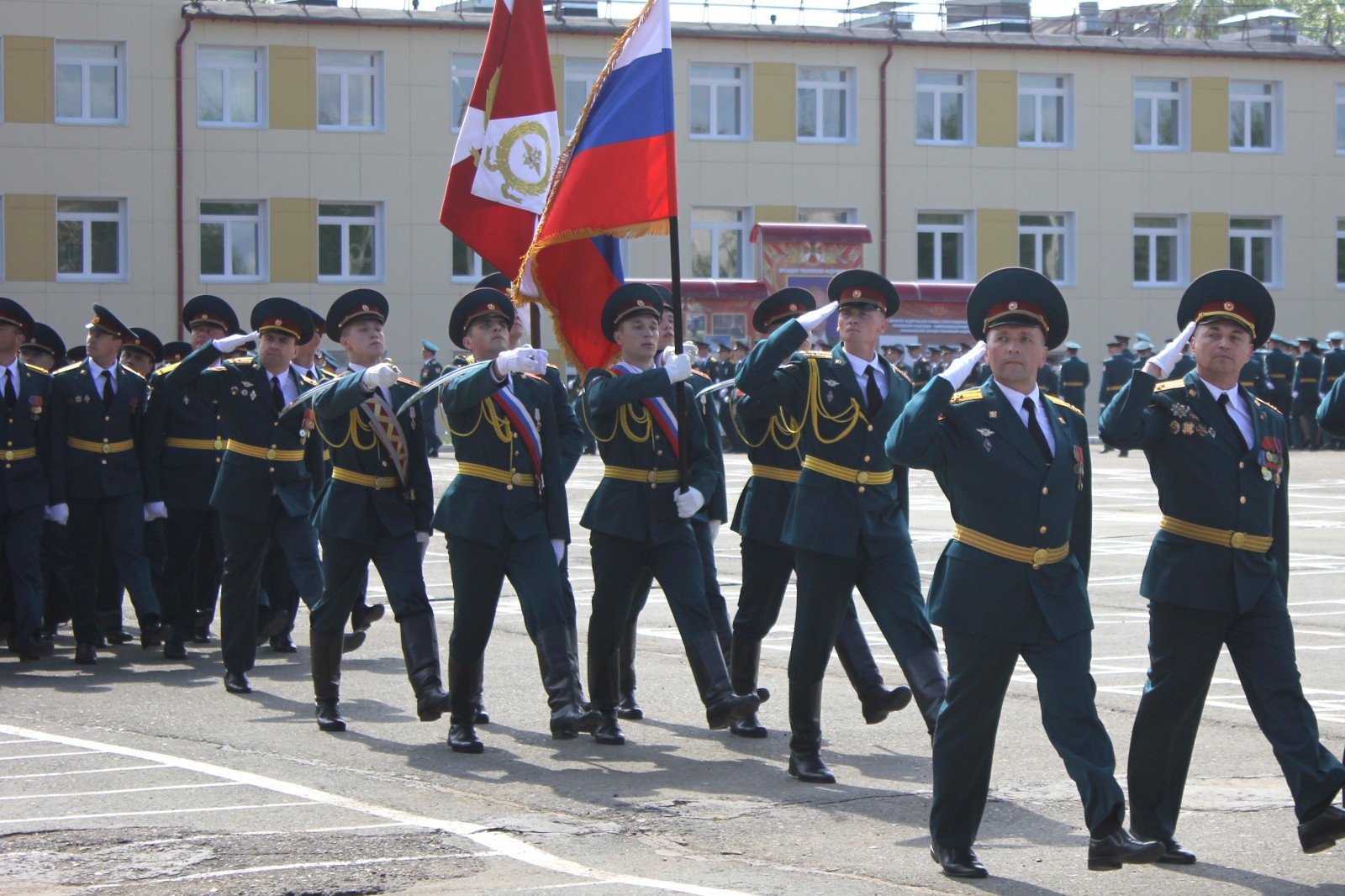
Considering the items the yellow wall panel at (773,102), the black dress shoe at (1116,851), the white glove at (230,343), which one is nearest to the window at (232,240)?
the yellow wall panel at (773,102)

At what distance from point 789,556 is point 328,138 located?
31.4m

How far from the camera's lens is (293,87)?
3794cm

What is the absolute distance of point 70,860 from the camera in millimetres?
6254

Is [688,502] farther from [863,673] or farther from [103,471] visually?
[103,471]

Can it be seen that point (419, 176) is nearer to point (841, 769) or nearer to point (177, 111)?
point (177, 111)

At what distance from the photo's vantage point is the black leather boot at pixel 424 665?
27.9 feet

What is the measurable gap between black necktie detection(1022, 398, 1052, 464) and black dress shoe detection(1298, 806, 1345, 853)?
1.38 m

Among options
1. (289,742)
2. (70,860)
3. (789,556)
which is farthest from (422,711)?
(70,860)

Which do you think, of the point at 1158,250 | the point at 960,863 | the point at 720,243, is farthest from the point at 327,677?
the point at 1158,250

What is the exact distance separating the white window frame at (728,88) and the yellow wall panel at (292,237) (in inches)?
319

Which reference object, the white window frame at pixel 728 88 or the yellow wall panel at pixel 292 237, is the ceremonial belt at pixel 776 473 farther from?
the white window frame at pixel 728 88

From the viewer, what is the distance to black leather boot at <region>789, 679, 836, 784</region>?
752 cm

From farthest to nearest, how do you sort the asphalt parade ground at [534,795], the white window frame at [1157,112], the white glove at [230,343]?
the white window frame at [1157,112], the white glove at [230,343], the asphalt parade ground at [534,795]

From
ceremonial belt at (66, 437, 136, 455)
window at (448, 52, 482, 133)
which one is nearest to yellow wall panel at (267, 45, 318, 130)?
window at (448, 52, 482, 133)
